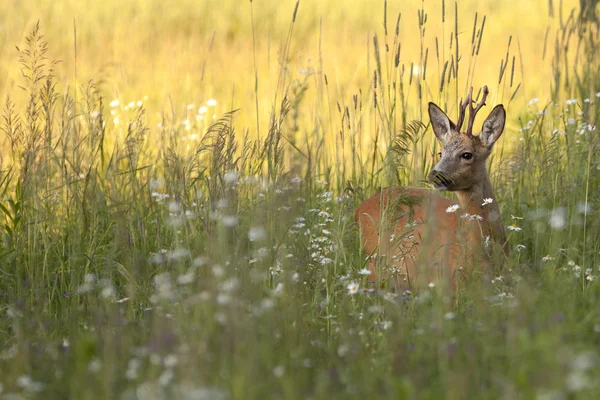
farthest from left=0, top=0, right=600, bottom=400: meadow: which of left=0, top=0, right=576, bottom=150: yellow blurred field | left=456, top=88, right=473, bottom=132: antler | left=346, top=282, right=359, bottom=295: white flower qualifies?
left=0, top=0, right=576, bottom=150: yellow blurred field

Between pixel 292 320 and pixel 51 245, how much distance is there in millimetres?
1705

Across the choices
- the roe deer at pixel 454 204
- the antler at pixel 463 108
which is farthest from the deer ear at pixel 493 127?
the antler at pixel 463 108

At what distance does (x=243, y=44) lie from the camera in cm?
1124

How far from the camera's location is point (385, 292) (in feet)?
11.2

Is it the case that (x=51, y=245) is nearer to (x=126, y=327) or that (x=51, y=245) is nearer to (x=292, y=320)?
(x=126, y=327)

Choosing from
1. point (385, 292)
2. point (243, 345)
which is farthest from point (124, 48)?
point (243, 345)

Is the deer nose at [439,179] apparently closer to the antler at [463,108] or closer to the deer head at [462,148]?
the deer head at [462,148]

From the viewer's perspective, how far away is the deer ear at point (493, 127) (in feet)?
15.8

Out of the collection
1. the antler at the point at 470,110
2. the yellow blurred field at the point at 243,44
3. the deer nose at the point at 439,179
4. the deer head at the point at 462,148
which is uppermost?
the yellow blurred field at the point at 243,44

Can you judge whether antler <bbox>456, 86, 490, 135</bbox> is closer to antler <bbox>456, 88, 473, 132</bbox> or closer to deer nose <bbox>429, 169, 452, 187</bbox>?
antler <bbox>456, 88, 473, 132</bbox>

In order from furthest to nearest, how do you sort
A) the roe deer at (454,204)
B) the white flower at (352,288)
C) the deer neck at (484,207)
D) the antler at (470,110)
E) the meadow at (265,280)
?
the antler at (470,110) → the deer neck at (484,207) → the roe deer at (454,204) → the white flower at (352,288) → the meadow at (265,280)

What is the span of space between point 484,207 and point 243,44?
7037 mm

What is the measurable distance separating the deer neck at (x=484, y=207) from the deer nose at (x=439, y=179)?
16 centimetres

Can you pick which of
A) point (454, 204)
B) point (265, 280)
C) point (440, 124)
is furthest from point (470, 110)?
point (265, 280)
